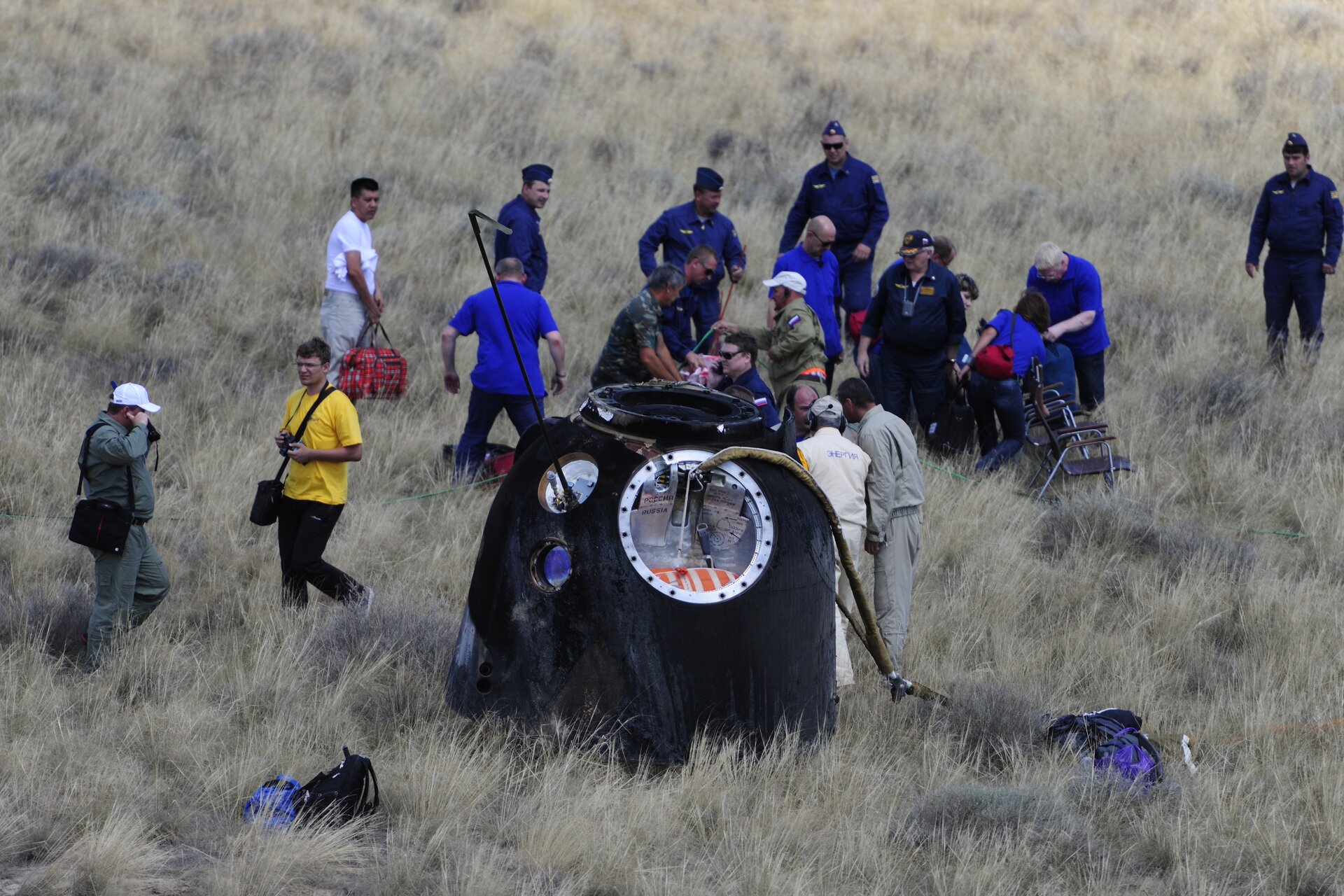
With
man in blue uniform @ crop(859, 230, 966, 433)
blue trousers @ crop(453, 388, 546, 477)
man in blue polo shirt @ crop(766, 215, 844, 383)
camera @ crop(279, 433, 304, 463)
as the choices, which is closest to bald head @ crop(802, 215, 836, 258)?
man in blue polo shirt @ crop(766, 215, 844, 383)

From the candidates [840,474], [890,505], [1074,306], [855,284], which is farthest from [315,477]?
[1074,306]

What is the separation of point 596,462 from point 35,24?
17301mm

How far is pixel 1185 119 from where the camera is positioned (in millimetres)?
22062

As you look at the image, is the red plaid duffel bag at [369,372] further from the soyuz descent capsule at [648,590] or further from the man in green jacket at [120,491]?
the soyuz descent capsule at [648,590]

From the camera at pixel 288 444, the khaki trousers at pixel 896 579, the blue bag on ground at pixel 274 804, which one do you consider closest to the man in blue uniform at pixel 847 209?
the khaki trousers at pixel 896 579

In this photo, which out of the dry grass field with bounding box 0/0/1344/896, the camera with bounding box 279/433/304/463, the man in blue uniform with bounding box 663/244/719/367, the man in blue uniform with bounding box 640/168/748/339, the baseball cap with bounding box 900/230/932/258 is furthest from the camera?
the man in blue uniform with bounding box 640/168/748/339

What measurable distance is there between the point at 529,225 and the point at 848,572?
534 cm

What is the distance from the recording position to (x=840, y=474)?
7.48m

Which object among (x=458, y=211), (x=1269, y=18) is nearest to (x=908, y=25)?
(x=1269, y=18)

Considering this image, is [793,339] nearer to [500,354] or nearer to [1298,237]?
[500,354]

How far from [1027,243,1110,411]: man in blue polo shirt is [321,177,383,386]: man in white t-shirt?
5.21 metres

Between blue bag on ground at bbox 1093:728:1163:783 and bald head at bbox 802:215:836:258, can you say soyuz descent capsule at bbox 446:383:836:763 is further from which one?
bald head at bbox 802:215:836:258

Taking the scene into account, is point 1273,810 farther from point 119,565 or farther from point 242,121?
point 242,121

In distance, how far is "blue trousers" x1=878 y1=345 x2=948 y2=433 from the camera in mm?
10930
